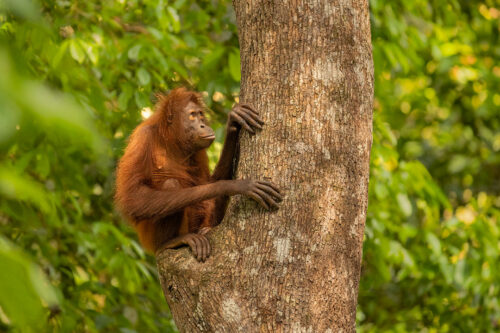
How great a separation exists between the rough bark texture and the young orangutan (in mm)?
186

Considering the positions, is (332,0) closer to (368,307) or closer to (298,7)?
(298,7)

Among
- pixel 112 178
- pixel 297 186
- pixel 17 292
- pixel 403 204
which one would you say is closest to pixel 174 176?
pixel 112 178

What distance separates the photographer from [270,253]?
2.33m

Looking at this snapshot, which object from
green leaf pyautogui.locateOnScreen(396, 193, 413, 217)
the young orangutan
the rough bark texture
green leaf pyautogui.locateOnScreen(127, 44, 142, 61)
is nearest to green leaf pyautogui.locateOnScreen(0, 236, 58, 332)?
the rough bark texture

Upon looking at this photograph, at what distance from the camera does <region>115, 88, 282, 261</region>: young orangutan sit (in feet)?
10.1

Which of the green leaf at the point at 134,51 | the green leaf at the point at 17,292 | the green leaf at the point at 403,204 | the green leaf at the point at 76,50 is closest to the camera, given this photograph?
the green leaf at the point at 17,292

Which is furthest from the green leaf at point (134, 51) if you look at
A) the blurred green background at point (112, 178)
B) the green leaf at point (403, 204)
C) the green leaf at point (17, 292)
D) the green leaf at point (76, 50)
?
the green leaf at point (17, 292)

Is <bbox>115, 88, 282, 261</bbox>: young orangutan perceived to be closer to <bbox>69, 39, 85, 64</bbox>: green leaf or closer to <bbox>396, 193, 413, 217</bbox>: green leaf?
<bbox>69, 39, 85, 64</bbox>: green leaf

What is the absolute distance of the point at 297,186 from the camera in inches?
93.6

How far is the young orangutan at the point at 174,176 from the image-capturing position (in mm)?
3066

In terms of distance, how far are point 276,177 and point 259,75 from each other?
42cm

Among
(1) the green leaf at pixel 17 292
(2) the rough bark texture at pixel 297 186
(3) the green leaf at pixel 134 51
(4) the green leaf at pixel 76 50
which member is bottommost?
(1) the green leaf at pixel 17 292

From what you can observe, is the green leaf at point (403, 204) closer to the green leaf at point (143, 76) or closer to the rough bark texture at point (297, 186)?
the green leaf at point (143, 76)

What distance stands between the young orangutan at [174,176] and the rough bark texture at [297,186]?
0.19 m
